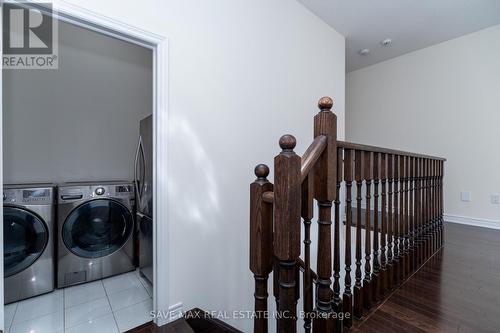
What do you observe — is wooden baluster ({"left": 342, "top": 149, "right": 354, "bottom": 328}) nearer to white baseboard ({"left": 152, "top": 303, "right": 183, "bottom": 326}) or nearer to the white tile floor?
white baseboard ({"left": 152, "top": 303, "right": 183, "bottom": 326})

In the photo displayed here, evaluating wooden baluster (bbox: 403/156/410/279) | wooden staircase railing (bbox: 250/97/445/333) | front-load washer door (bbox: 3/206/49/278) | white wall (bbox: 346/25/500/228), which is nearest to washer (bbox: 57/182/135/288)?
front-load washer door (bbox: 3/206/49/278)

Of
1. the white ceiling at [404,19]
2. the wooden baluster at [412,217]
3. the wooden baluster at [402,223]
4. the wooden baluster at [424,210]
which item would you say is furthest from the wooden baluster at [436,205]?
the white ceiling at [404,19]

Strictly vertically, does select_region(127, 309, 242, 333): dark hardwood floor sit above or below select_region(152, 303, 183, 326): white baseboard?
below

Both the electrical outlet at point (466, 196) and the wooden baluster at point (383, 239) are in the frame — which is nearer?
the wooden baluster at point (383, 239)

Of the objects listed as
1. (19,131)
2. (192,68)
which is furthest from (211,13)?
(19,131)

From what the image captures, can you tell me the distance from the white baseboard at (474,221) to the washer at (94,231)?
14.8ft

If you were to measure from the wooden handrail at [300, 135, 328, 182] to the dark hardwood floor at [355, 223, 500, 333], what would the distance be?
950 mm

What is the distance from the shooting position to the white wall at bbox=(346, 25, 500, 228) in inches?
136

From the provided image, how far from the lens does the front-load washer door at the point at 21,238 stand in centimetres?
198

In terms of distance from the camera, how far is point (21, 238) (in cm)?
205

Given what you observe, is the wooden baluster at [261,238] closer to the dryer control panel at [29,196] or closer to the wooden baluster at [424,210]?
the wooden baluster at [424,210]

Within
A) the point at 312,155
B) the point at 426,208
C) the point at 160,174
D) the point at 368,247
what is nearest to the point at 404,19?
the point at 426,208

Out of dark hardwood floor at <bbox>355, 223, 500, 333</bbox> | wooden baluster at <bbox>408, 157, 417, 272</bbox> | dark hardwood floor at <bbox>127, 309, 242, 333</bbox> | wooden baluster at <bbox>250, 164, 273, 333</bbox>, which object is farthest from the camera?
wooden baluster at <bbox>408, 157, 417, 272</bbox>

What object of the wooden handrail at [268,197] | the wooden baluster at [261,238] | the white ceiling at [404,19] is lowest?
the wooden baluster at [261,238]
